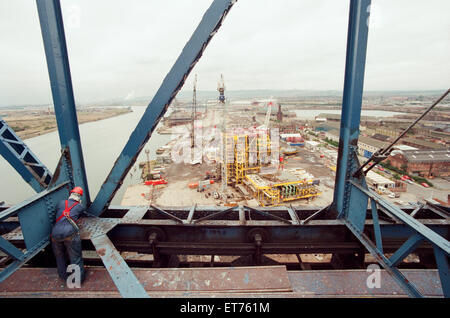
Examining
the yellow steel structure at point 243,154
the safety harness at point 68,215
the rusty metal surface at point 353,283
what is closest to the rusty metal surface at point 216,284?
the rusty metal surface at point 353,283

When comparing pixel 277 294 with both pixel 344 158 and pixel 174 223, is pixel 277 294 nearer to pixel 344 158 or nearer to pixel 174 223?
pixel 174 223

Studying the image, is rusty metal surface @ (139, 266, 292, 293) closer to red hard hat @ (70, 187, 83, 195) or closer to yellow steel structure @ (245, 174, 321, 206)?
red hard hat @ (70, 187, 83, 195)

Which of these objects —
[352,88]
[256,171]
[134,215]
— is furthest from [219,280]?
[256,171]

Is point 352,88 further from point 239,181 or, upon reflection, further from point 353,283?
point 239,181

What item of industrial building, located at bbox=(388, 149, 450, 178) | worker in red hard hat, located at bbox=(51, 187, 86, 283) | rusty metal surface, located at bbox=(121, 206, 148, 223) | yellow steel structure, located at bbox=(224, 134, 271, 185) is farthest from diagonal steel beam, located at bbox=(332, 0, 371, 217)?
industrial building, located at bbox=(388, 149, 450, 178)

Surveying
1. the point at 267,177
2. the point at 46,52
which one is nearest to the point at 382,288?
the point at 46,52
